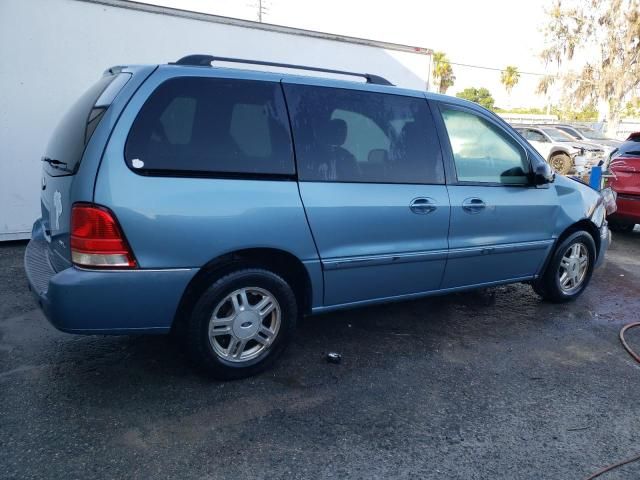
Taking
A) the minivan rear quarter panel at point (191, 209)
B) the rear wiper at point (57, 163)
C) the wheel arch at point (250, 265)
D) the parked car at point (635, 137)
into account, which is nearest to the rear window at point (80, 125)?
the rear wiper at point (57, 163)

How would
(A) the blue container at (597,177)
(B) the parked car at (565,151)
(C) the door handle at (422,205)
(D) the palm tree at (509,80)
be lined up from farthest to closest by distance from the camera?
(D) the palm tree at (509,80) → (B) the parked car at (565,151) → (A) the blue container at (597,177) → (C) the door handle at (422,205)

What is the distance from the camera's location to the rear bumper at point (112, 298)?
8.16 feet

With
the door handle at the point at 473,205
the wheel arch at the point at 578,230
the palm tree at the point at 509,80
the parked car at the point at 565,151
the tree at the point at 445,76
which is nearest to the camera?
the door handle at the point at 473,205

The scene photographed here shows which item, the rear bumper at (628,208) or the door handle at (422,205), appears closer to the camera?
the door handle at (422,205)

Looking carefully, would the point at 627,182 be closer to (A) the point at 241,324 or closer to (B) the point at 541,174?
(B) the point at 541,174

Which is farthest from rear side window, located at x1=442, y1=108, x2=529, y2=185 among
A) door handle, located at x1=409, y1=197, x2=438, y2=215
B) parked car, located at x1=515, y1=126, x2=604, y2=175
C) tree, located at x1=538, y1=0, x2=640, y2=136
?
tree, located at x1=538, y1=0, x2=640, y2=136

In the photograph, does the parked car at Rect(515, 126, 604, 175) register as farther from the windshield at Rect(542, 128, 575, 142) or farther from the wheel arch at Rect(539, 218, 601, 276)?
the wheel arch at Rect(539, 218, 601, 276)

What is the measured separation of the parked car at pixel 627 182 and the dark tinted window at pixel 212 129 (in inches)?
236

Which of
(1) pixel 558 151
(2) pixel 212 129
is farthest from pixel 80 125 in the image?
(1) pixel 558 151

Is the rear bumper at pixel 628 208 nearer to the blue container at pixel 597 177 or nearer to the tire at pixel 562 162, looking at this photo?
the blue container at pixel 597 177

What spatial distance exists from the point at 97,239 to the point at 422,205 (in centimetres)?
202

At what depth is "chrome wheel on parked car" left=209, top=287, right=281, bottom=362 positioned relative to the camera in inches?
114


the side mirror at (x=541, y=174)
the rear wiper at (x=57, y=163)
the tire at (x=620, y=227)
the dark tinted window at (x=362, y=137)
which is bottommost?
the tire at (x=620, y=227)

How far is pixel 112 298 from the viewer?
99.5 inches
